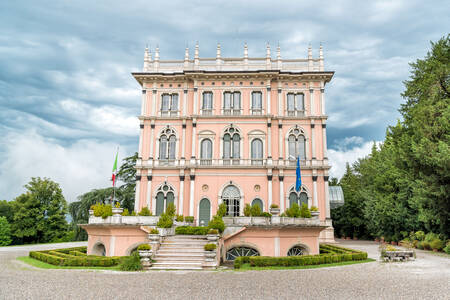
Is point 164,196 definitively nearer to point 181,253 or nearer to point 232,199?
point 232,199

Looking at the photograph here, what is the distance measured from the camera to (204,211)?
29.5m

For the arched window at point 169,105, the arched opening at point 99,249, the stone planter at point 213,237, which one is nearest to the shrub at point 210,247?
the stone planter at point 213,237

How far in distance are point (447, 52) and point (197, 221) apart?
2428 cm

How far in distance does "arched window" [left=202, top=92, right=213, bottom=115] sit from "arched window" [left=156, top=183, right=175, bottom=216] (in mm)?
7983

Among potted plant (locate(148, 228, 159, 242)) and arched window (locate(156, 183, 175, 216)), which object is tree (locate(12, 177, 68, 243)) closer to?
arched window (locate(156, 183, 175, 216))

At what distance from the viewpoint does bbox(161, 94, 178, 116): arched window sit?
1262 inches

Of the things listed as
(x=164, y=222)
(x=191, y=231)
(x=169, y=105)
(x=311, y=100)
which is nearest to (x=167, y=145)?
(x=169, y=105)

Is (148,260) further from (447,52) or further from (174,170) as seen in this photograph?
(447,52)

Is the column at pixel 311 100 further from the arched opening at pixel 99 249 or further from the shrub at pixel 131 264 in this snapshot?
the shrub at pixel 131 264

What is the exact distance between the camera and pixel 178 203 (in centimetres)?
3003

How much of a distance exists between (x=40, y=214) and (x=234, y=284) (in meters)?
35.2

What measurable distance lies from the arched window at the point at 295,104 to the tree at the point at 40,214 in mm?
29531

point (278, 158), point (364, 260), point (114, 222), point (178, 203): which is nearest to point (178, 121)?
point (178, 203)

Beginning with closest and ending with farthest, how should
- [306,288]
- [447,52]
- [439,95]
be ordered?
[306,288] → [439,95] → [447,52]
